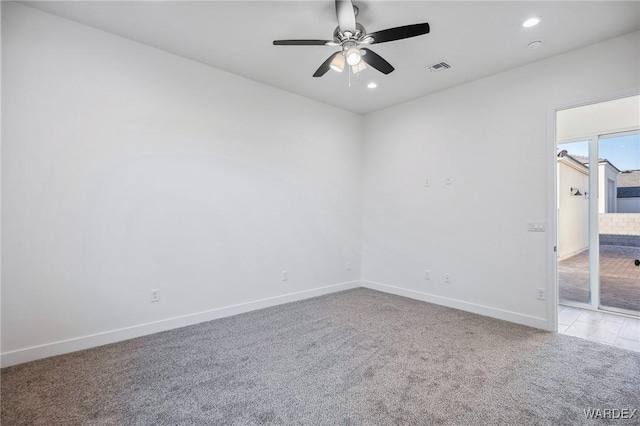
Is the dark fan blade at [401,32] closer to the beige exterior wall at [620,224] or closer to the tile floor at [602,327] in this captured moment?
the tile floor at [602,327]

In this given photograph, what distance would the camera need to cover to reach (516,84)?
3.60 m

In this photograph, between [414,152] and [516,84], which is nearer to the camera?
[516,84]

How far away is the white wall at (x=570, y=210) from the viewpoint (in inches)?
184

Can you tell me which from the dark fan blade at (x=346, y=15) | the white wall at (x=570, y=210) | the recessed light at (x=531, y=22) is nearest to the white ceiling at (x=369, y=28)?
the recessed light at (x=531, y=22)

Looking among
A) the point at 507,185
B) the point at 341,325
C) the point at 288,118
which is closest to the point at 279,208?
the point at 288,118

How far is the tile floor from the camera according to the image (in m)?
3.08

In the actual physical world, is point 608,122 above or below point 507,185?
above

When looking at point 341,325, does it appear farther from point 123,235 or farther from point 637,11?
point 637,11

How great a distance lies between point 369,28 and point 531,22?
1.44 metres

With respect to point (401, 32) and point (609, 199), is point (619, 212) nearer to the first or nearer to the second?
point (609, 199)

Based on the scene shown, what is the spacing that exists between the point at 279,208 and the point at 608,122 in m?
4.49

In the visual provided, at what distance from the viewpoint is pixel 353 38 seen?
255 centimetres

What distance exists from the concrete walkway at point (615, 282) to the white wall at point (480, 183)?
1.52m

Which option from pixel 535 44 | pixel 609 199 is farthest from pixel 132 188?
pixel 609 199
